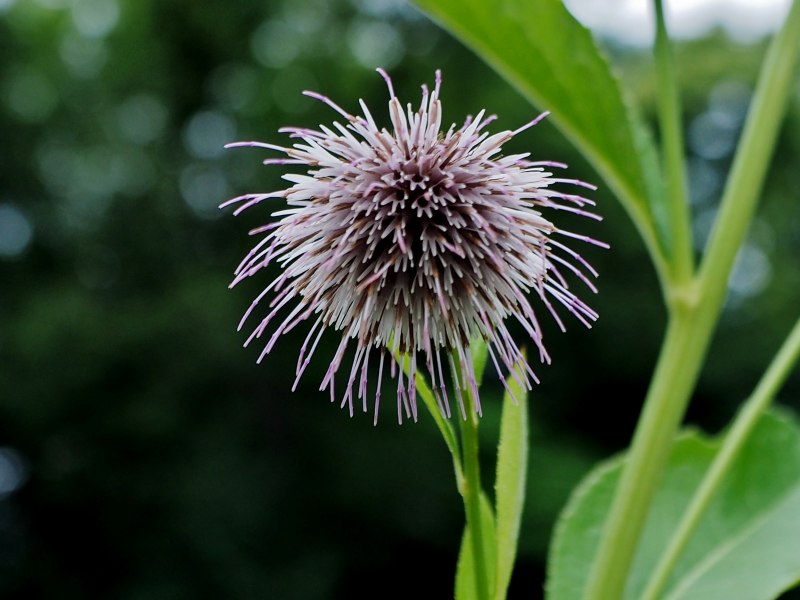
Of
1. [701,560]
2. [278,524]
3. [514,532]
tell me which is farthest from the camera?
[278,524]

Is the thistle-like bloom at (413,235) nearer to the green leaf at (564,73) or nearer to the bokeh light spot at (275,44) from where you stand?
the green leaf at (564,73)

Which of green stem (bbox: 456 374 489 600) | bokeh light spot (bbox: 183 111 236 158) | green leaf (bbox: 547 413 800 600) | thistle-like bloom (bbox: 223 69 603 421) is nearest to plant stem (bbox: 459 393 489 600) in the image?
green stem (bbox: 456 374 489 600)

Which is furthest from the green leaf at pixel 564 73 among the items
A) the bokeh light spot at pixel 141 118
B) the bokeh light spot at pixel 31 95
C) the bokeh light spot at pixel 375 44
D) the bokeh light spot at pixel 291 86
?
the bokeh light spot at pixel 31 95

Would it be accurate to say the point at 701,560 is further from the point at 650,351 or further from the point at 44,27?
the point at 44,27

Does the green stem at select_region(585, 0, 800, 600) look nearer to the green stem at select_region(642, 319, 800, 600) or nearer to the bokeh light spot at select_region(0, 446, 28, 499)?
the green stem at select_region(642, 319, 800, 600)

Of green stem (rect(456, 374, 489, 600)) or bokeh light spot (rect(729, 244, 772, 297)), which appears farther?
bokeh light spot (rect(729, 244, 772, 297))

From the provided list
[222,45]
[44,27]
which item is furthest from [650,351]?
[44,27]
